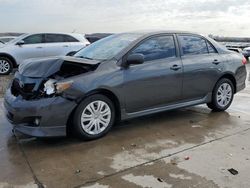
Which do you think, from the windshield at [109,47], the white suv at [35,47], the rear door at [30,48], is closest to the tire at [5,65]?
the white suv at [35,47]

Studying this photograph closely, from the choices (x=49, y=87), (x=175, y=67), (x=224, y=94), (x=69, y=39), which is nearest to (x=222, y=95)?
(x=224, y=94)

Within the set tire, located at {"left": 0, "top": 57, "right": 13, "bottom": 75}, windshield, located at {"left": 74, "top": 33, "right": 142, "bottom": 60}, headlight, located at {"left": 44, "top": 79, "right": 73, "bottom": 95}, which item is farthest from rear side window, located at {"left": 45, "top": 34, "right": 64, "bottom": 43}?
headlight, located at {"left": 44, "top": 79, "right": 73, "bottom": 95}

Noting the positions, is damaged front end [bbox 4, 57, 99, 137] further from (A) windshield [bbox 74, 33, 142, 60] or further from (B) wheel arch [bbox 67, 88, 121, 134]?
(A) windshield [bbox 74, 33, 142, 60]

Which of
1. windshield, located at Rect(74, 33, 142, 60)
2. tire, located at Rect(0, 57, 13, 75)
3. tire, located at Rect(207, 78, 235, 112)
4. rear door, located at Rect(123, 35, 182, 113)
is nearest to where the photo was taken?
rear door, located at Rect(123, 35, 182, 113)

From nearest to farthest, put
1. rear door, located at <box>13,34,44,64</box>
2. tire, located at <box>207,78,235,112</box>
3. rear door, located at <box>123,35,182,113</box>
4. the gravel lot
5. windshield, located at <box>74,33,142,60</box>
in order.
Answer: the gravel lot, rear door, located at <box>123,35,182,113</box>, windshield, located at <box>74,33,142,60</box>, tire, located at <box>207,78,235,112</box>, rear door, located at <box>13,34,44,64</box>

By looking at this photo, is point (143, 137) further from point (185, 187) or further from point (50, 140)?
point (185, 187)

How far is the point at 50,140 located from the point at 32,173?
108cm

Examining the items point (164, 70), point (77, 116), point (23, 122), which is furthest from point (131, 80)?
point (23, 122)

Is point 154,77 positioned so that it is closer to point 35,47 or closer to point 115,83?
point 115,83

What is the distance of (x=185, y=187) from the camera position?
135 inches

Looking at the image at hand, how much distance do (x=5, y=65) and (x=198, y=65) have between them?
824 cm

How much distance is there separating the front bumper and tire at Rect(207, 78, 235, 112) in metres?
2.96

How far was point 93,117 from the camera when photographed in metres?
4.76

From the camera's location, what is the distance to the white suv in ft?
39.8
